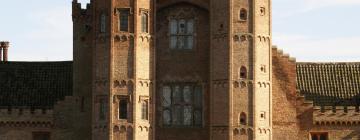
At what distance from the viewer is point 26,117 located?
57.3 m

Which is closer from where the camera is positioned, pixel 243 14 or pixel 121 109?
pixel 121 109

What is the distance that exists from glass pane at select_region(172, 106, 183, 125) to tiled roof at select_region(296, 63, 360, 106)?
781 centimetres

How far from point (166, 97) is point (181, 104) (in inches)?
37.5

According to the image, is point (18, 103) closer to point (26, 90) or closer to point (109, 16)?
point (26, 90)

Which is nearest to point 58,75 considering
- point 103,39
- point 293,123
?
point 103,39

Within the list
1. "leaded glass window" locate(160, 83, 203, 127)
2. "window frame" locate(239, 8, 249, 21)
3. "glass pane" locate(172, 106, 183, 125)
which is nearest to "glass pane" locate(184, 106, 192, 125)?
"leaded glass window" locate(160, 83, 203, 127)

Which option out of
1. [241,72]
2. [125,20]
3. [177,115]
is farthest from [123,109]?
[241,72]

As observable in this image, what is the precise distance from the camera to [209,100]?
54.1m

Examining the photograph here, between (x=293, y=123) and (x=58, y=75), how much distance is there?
15595 mm

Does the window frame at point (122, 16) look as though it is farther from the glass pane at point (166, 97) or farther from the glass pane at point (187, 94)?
the glass pane at point (187, 94)

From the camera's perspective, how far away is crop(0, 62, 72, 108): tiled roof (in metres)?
59.0

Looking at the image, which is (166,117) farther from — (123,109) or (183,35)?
(183,35)

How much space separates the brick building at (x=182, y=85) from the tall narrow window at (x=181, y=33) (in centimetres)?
6

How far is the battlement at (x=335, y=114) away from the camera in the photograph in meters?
55.9
